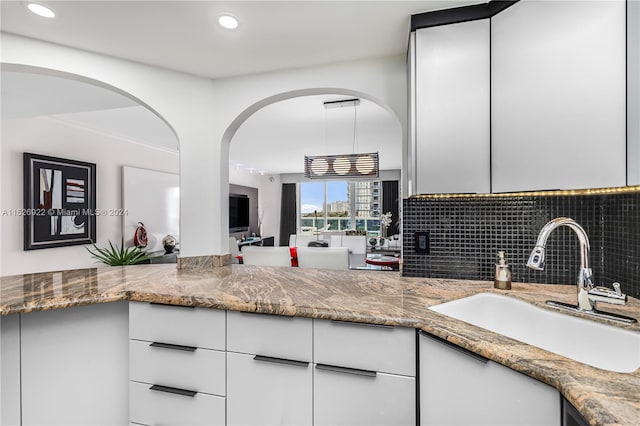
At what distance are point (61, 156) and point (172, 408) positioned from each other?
383 centimetres

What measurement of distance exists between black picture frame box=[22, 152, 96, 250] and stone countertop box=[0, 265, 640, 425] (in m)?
2.22

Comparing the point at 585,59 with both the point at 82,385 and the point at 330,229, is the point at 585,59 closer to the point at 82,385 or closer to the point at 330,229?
the point at 82,385

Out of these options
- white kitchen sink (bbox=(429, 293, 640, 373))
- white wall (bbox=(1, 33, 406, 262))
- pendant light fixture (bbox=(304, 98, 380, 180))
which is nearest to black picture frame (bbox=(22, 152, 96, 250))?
white wall (bbox=(1, 33, 406, 262))

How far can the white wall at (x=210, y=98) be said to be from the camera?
1942mm

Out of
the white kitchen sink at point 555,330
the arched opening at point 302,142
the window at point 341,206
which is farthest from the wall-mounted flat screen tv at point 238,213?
the white kitchen sink at point 555,330

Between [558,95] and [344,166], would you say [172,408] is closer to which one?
[558,95]

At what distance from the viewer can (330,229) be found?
918cm

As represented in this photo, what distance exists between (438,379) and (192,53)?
6.86 feet

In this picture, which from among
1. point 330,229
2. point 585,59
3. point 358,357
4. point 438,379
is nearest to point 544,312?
point 438,379

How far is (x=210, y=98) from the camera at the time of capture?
228 centimetres

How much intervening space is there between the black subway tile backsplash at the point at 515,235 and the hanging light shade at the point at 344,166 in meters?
1.76

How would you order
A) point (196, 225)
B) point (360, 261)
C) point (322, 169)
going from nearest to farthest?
point (196, 225) < point (322, 169) < point (360, 261)

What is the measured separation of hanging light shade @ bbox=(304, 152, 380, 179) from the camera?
3.58 meters

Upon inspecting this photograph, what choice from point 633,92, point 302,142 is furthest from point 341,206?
point 633,92
